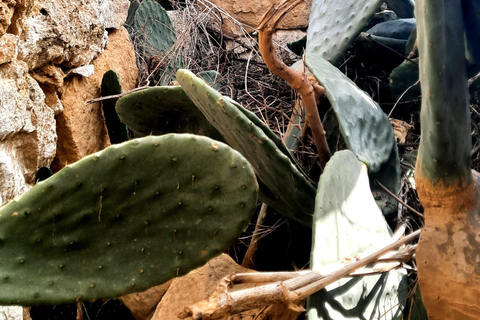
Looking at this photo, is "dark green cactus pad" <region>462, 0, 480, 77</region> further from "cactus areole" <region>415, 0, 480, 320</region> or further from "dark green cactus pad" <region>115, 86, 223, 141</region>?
"dark green cactus pad" <region>115, 86, 223, 141</region>

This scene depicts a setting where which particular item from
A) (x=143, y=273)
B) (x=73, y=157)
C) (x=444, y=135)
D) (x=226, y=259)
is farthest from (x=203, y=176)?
(x=73, y=157)

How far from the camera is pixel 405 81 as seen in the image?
1.64 meters

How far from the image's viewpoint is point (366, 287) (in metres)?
0.87

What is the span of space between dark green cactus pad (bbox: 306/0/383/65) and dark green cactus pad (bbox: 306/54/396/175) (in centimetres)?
22

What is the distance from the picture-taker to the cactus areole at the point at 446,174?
A: 57 cm

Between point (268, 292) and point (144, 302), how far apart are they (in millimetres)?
688

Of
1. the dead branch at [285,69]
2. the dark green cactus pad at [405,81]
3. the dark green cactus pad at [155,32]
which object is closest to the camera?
the dead branch at [285,69]

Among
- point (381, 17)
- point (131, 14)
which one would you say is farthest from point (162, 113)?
point (381, 17)

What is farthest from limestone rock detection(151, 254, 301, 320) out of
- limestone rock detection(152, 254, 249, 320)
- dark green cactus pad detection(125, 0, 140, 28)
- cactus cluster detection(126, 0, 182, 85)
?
dark green cactus pad detection(125, 0, 140, 28)

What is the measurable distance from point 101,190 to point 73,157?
23.3 inches

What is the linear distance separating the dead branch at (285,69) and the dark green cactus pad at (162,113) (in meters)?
0.25

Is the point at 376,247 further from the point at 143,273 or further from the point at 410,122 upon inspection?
the point at 410,122

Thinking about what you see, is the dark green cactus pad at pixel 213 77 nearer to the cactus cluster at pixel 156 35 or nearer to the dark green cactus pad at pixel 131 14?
the cactus cluster at pixel 156 35

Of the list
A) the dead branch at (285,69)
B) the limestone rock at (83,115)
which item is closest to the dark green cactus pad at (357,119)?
the dead branch at (285,69)
